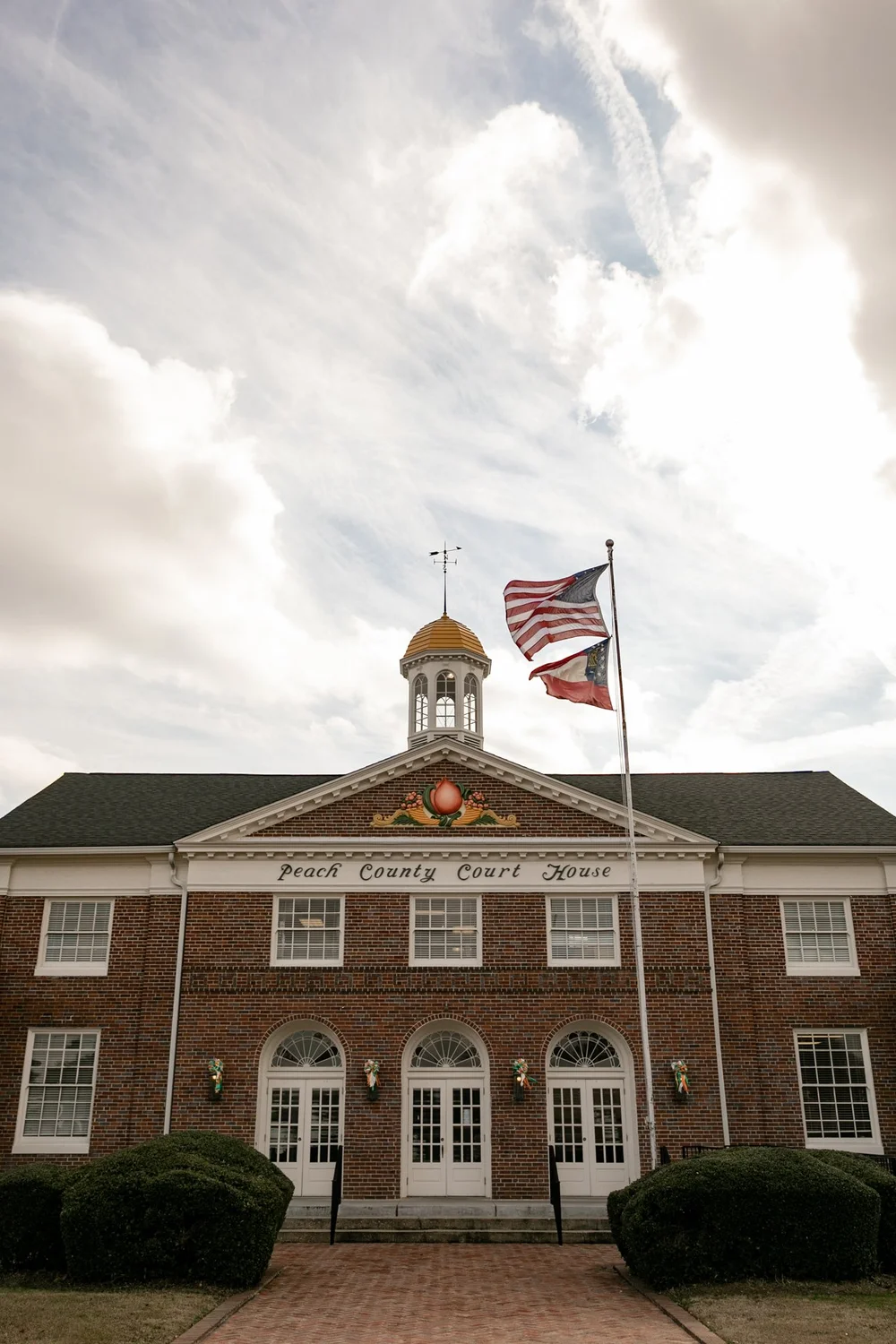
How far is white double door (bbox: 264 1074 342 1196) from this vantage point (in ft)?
70.3

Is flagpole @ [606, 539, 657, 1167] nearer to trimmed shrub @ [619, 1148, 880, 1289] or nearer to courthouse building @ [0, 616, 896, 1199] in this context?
courthouse building @ [0, 616, 896, 1199]

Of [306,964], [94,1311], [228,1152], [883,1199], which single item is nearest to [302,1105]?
[306,964]

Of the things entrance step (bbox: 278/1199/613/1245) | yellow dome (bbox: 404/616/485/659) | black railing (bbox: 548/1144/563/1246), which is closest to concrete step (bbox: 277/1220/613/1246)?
entrance step (bbox: 278/1199/613/1245)

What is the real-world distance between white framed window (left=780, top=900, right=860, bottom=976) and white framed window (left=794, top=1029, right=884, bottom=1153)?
127 cm

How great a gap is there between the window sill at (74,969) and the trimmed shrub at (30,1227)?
367 inches

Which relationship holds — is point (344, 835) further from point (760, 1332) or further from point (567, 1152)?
point (760, 1332)

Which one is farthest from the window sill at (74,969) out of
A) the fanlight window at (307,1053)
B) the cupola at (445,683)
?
the cupola at (445,683)

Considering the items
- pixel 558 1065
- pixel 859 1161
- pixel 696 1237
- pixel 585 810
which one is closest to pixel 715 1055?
pixel 558 1065

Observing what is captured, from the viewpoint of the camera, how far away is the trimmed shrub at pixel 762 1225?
12.9 m

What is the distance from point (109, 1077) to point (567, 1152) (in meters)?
9.30

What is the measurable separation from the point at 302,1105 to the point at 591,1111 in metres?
5.81

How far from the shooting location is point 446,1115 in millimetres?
21891

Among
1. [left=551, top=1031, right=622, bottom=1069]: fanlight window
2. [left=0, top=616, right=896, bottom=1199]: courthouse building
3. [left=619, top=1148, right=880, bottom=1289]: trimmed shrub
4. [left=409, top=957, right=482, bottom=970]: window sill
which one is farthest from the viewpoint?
[left=409, top=957, right=482, bottom=970]: window sill

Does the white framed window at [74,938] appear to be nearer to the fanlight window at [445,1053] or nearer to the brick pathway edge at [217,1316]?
the fanlight window at [445,1053]
